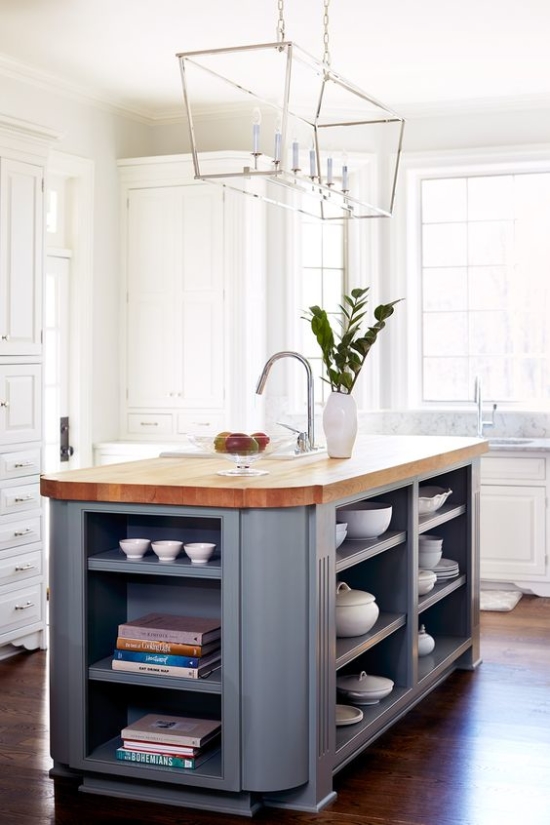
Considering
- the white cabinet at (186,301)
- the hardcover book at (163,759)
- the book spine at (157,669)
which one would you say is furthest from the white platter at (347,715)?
the white cabinet at (186,301)

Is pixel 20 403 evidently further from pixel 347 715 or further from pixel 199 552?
pixel 347 715

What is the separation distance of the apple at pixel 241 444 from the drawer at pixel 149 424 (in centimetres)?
316

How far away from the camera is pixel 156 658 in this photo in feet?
10.4

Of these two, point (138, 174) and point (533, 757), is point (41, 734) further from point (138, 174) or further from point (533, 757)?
point (138, 174)

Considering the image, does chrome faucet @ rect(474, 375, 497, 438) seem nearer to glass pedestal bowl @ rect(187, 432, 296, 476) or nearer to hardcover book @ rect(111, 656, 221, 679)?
glass pedestal bowl @ rect(187, 432, 296, 476)

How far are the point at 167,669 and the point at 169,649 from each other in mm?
58

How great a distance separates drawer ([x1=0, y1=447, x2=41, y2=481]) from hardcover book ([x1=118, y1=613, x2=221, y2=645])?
163cm

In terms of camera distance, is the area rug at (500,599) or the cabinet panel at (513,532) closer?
the area rug at (500,599)

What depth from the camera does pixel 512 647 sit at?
5.02 m

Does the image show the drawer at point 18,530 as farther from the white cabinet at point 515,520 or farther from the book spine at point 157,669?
the white cabinet at point 515,520

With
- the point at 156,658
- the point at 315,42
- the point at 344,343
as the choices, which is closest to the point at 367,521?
A: the point at 344,343

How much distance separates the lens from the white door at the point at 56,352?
20.3ft

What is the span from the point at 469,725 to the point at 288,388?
3.08 metres

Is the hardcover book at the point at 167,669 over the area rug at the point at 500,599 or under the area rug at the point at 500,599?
over
